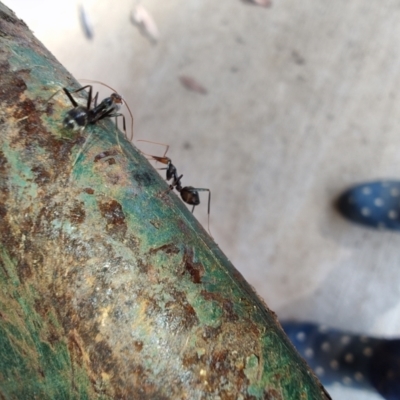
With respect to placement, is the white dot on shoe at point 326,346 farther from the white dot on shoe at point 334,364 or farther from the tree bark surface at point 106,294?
the tree bark surface at point 106,294

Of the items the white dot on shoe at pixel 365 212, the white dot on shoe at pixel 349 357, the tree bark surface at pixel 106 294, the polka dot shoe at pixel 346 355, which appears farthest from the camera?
the white dot on shoe at pixel 365 212

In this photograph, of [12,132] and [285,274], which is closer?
[12,132]

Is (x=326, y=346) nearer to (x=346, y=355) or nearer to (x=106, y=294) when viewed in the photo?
(x=346, y=355)

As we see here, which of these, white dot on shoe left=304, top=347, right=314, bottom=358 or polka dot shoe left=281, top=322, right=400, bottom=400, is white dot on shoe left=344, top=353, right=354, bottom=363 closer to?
polka dot shoe left=281, top=322, right=400, bottom=400

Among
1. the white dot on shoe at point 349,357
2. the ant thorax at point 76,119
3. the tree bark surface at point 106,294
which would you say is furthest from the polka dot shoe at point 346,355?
the ant thorax at point 76,119

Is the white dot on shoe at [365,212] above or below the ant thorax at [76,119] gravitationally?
above

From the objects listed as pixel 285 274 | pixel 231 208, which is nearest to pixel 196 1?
pixel 231 208

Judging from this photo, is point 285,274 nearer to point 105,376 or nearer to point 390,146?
point 390,146
